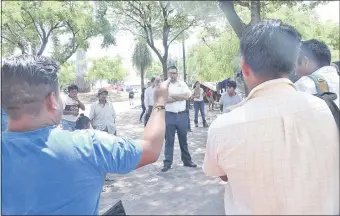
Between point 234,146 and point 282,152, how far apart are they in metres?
0.17

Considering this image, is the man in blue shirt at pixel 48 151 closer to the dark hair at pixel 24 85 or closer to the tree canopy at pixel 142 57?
the dark hair at pixel 24 85

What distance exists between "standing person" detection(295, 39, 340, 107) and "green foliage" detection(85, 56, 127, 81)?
4411 centimetres

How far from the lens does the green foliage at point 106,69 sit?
47312 mm

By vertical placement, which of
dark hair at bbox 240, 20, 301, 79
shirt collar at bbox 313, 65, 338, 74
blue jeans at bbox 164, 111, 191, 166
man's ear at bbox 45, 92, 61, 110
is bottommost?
blue jeans at bbox 164, 111, 191, 166

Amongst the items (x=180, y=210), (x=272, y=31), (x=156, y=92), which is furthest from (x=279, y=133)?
(x=180, y=210)

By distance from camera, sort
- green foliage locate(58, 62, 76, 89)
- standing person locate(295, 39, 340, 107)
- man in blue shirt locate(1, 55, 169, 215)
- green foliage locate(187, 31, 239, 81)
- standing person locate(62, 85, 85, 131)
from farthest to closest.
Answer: green foliage locate(58, 62, 76, 89)
green foliage locate(187, 31, 239, 81)
standing person locate(62, 85, 85, 131)
standing person locate(295, 39, 340, 107)
man in blue shirt locate(1, 55, 169, 215)

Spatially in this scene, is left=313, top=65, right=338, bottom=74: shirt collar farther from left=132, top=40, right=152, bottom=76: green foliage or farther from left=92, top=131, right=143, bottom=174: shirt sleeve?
left=132, top=40, right=152, bottom=76: green foliage

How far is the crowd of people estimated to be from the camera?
123cm

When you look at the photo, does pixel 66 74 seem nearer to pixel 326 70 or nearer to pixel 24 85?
pixel 326 70

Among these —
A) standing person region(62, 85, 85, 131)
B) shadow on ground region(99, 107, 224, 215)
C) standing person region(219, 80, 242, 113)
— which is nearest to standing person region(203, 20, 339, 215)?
shadow on ground region(99, 107, 224, 215)

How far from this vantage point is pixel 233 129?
4.38 feet

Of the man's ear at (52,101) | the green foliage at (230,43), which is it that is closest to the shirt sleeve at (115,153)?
the man's ear at (52,101)

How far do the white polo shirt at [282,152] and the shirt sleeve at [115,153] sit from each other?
322mm

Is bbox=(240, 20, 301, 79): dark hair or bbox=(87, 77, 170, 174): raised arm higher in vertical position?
bbox=(240, 20, 301, 79): dark hair
